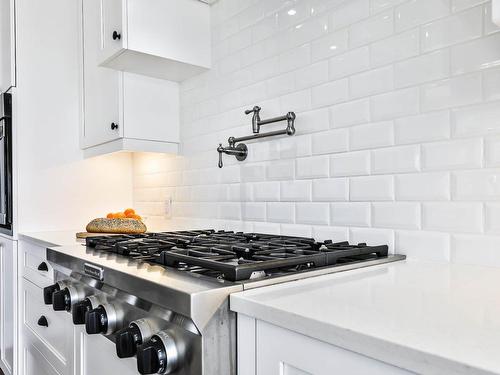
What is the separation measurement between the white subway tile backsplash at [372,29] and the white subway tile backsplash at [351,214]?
0.54 metres

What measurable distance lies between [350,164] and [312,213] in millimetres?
246

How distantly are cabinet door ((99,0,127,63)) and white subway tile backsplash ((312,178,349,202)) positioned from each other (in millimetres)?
1109

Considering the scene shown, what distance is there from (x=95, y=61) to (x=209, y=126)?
0.79m

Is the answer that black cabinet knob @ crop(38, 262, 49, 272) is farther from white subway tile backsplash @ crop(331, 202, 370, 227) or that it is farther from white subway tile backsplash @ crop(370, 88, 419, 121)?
white subway tile backsplash @ crop(370, 88, 419, 121)

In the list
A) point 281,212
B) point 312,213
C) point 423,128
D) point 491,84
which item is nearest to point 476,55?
point 491,84

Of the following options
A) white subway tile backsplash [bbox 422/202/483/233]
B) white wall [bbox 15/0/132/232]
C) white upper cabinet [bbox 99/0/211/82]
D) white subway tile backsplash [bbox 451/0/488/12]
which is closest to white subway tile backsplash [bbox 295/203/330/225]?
white subway tile backsplash [bbox 422/202/483/233]

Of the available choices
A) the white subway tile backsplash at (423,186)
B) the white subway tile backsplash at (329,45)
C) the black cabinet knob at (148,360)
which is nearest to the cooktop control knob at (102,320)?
the black cabinet knob at (148,360)

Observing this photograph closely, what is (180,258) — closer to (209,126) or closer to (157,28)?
(209,126)

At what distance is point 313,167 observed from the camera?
58.3 inches

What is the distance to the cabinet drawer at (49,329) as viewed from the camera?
1.33 metres

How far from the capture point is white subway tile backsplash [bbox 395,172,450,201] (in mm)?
1106

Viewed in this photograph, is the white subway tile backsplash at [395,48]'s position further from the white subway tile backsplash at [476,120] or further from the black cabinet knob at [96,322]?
the black cabinet knob at [96,322]

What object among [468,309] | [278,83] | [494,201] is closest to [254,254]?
[468,309]

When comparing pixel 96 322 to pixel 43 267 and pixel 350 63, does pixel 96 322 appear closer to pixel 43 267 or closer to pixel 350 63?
pixel 43 267
